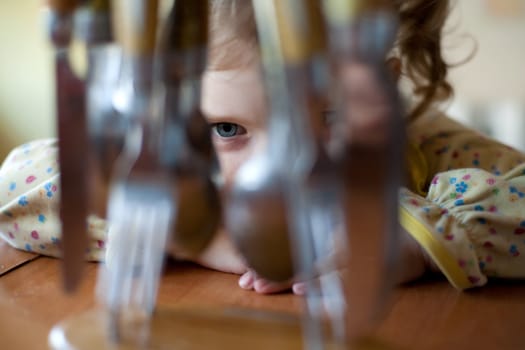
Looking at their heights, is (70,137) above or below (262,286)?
above

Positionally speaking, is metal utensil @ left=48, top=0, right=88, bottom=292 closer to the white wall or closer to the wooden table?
the wooden table

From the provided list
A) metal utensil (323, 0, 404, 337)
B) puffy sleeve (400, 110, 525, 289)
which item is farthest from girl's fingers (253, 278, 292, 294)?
metal utensil (323, 0, 404, 337)

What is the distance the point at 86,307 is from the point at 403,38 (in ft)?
1.52

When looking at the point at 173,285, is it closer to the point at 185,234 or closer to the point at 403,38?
the point at 185,234

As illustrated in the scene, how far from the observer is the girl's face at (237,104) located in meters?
0.50

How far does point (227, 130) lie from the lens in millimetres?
529

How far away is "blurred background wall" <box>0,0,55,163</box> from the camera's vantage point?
121cm

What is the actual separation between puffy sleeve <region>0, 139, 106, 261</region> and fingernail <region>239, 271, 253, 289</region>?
5.0 inches

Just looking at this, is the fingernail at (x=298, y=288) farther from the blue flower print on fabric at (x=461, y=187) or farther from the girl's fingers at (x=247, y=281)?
the blue flower print on fabric at (x=461, y=187)

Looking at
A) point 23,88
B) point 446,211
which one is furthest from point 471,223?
point 23,88

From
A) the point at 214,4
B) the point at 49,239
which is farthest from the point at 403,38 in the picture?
the point at 49,239

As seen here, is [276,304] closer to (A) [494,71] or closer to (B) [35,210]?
(B) [35,210]

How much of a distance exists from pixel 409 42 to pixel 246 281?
392 millimetres

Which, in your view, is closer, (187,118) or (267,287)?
(187,118)
